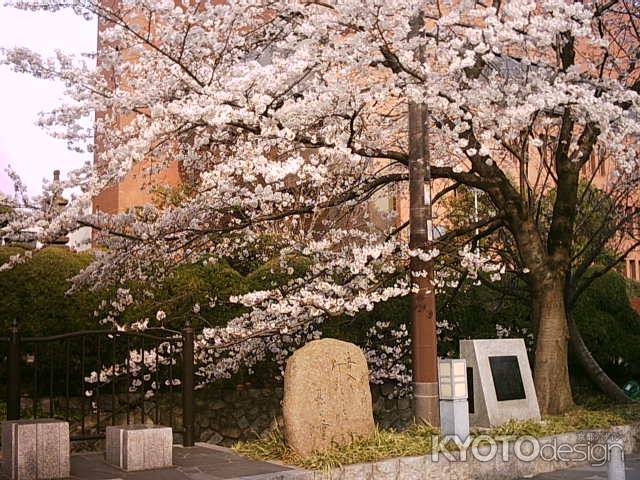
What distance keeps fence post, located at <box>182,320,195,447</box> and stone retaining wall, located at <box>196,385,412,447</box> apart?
318 centimetres

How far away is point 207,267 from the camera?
46.7 feet

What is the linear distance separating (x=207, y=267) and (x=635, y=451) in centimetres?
797

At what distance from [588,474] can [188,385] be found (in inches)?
217

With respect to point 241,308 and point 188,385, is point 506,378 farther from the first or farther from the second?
point 241,308

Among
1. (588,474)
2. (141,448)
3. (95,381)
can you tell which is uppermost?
(95,381)

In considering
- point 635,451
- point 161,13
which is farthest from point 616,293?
point 161,13

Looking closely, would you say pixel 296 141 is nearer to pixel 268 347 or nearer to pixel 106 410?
pixel 268 347

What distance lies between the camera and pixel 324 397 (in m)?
9.20

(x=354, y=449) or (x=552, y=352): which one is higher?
(x=552, y=352)

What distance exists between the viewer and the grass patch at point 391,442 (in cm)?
880

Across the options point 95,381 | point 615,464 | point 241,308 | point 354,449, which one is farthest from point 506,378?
point 95,381

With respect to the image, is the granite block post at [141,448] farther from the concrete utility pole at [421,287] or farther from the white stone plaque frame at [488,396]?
the white stone plaque frame at [488,396]

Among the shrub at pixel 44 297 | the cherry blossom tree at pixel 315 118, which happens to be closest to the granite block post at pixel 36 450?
the cherry blossom tree at pixel 315 118

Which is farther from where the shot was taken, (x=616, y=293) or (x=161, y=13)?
(x=616, y=293)
